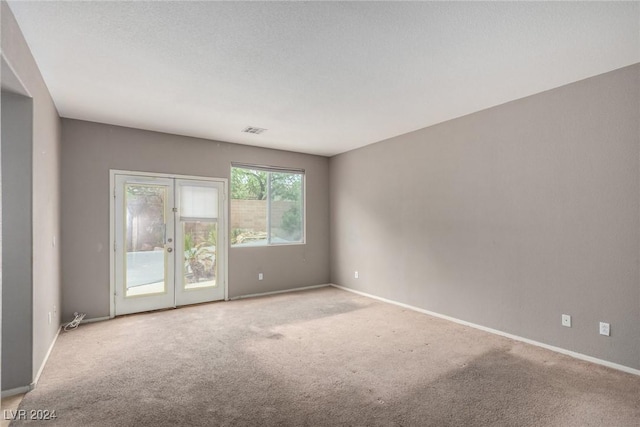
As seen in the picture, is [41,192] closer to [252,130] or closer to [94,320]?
[94,320]

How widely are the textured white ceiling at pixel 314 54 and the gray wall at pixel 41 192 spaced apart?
153mm

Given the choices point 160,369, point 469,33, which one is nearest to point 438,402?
point 160,369

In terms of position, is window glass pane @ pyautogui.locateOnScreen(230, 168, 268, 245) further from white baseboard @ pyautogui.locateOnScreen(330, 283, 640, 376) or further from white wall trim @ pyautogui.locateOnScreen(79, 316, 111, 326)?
white baseboard @ pyautogui.locateOnScreen(330, 283, 640, 376)

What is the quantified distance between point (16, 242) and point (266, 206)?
3738 millimetres

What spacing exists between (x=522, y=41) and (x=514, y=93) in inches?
44.7

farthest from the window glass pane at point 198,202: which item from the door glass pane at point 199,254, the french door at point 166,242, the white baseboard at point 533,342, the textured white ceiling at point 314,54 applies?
the white baseboard at point 533,342

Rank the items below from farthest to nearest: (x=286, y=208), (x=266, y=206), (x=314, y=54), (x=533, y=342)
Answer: (x=286, y=208), (x=266, y=206), (x=533, y=342), (x=314, y=54)

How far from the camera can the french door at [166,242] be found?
4594 millimetres

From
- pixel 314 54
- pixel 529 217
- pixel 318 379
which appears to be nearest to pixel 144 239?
pixel 318 379

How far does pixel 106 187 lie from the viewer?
448 centimetres

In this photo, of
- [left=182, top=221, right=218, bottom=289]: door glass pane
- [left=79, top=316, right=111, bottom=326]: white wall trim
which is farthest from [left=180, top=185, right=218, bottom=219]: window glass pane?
[left=79, top=316, right=111, bottom=326]: white wall trim

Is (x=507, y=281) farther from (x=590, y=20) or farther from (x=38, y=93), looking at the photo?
(x=38, y=93)

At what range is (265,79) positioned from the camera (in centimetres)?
310

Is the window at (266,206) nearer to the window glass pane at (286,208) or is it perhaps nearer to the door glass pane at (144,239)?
the window glass pane at (286,208)
